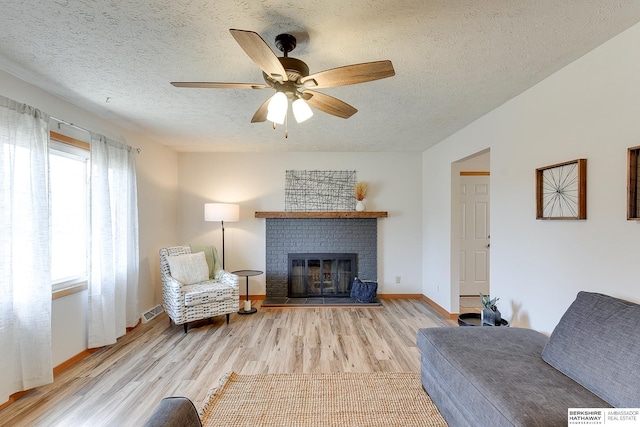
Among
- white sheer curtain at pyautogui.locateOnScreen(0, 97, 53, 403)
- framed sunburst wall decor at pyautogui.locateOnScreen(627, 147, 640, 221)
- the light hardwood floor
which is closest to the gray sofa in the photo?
framed sunburst wall decor at pyautogui.locateOnScreen(627, 147, 640, 221)

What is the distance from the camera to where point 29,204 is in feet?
6.89

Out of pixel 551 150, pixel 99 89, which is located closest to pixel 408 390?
pixel 551 150

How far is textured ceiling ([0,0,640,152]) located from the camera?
4.60 ft

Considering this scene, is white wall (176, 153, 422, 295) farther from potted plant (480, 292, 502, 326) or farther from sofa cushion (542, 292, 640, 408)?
sofa cushion (542, 292, 640, 408)

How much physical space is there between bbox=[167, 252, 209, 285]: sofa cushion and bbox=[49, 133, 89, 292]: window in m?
0.89

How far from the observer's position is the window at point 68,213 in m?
2.55

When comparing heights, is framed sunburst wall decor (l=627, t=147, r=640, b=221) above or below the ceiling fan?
below

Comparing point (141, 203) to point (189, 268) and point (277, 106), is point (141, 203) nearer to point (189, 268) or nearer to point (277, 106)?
point (189, 268)

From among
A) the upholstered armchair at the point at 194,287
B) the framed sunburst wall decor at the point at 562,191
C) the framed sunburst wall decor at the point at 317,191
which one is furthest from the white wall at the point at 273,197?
the framed sunburst wall decor at the point at 562,191

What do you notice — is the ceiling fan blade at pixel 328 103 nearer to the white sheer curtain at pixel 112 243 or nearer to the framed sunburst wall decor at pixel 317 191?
the white sheer curtain at pixel 112 243

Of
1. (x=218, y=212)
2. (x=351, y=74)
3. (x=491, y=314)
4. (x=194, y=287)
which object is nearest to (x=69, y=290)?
(x=194, y=287)

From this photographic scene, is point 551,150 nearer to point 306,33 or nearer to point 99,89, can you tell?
point 306,33

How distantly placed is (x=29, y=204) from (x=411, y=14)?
2.83 metres

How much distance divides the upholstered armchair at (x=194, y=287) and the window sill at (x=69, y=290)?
0.80m
